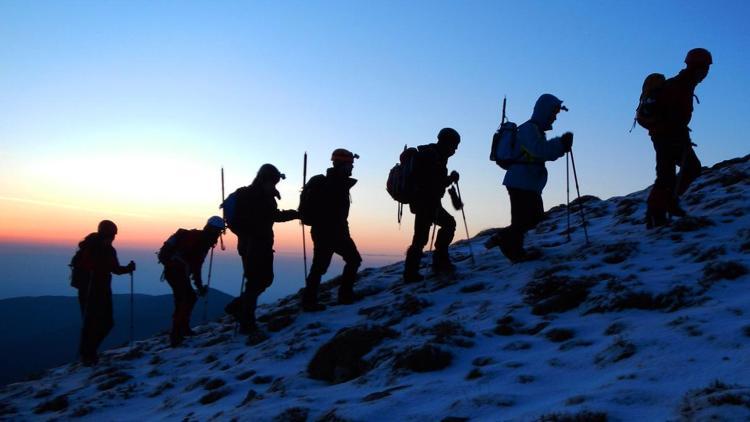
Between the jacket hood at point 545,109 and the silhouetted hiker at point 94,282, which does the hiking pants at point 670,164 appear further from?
the silhouetted hiker at point 94,282

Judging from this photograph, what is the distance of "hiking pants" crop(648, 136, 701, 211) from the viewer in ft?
31.4

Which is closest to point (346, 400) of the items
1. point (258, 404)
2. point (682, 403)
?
point (258, 404)

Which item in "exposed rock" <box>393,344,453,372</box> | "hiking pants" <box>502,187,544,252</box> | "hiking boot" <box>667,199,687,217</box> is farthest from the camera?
"hiking boot" <box>667,199,687,217</box>

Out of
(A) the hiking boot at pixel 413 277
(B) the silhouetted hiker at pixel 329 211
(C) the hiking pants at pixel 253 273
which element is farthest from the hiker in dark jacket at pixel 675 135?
(C) the hiking pants at pixel 253 273

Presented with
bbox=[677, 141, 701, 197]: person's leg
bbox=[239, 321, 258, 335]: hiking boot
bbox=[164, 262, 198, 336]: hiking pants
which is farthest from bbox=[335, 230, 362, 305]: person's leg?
bbox=[677, 141, 701, 197]: person's leg

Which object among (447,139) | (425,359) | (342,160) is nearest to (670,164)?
(447,139)

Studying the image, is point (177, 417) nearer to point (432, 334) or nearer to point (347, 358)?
point (347, 358)

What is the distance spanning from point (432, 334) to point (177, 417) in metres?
2.97

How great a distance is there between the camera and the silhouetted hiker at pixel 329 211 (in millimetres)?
10023

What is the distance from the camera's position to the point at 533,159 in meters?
9.25

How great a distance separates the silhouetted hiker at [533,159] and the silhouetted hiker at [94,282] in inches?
299

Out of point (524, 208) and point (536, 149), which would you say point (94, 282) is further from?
point (536, 149)

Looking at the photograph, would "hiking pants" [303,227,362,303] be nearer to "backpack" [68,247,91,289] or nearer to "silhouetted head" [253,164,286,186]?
"silhouetted head" [253,164,286,186]

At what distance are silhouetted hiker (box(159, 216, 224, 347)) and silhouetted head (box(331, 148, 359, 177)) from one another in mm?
2914
